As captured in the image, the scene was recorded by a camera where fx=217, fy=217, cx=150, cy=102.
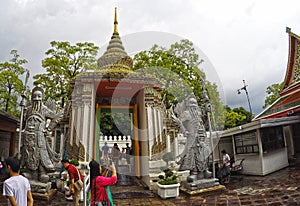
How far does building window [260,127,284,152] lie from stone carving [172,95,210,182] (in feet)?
13.5

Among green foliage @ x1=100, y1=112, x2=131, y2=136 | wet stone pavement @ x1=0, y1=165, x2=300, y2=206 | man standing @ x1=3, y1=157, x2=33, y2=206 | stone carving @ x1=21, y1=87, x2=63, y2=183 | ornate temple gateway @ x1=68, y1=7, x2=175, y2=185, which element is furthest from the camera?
green foliage @ x1=100, y1=112, x2=131, y2=136

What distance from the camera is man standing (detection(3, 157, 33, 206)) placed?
2627 millimetres

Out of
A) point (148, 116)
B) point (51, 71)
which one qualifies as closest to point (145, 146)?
point (148, 116)

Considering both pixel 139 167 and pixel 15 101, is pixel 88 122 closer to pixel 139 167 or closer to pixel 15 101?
pixel 139 167

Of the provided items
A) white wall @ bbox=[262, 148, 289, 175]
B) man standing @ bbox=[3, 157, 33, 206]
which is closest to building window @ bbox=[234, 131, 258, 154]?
white wall @ bbox=[262, 148, 289, 175]

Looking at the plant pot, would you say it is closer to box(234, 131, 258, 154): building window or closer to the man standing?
the man standing

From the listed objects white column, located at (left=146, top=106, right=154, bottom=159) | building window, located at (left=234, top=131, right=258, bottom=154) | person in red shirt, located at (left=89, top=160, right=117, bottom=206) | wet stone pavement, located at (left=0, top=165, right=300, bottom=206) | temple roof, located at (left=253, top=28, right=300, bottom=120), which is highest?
temple roof, located at (left=253, top=28, right=300, bottom=120)

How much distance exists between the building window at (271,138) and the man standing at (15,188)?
31.6 ft

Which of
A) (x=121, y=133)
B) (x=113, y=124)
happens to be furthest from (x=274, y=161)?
(x=113, y=124)

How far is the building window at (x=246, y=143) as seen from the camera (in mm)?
10056

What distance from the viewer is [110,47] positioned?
10.9 metres

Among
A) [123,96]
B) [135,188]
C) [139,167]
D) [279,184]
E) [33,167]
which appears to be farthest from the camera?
[123,96]

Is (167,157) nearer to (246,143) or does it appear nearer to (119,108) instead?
(119,108)

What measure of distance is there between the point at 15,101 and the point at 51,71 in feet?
12.2
